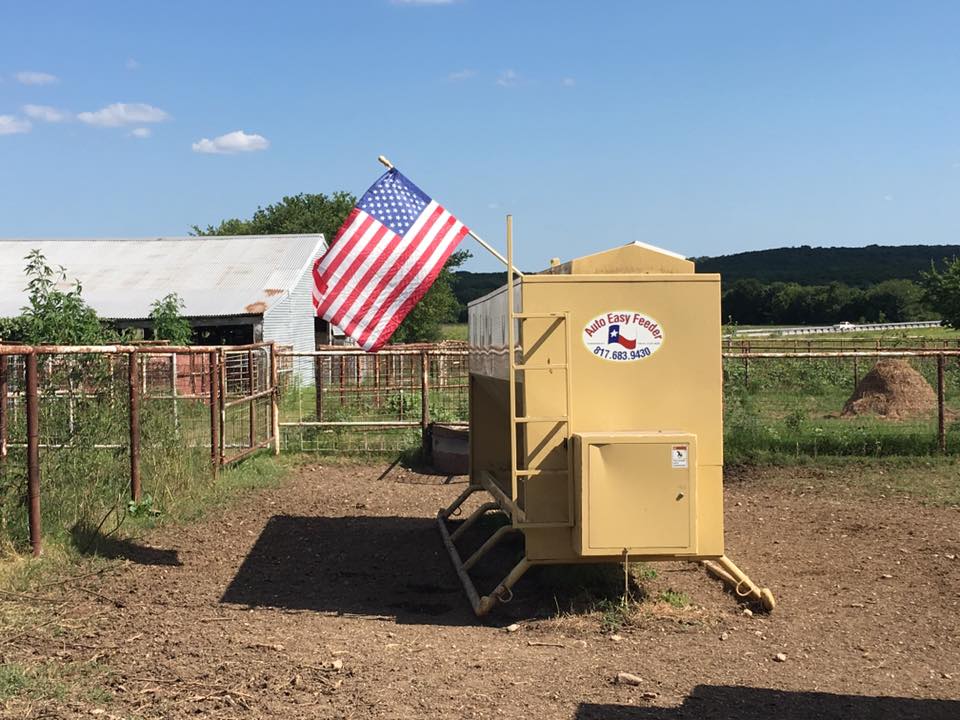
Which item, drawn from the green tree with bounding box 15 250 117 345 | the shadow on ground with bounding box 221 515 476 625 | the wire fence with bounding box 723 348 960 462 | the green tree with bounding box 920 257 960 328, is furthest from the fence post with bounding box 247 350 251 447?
the green tree with bounding box 920 257 960 328

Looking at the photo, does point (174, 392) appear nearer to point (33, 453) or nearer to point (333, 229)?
point (33, 453)

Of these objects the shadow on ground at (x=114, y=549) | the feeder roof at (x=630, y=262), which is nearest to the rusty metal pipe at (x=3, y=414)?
the shadow on ground at (x=114, y=549)

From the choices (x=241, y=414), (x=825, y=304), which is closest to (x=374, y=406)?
(x=241, y=414)

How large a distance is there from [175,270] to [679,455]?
32.6 m

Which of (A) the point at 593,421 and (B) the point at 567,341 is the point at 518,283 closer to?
(B) the point at 567,341

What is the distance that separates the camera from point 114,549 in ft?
29.9

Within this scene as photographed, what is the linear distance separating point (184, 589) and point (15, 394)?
279cm

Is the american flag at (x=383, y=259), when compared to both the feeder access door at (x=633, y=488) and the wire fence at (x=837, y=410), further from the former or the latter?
the wire fence at (x=837, y=410)

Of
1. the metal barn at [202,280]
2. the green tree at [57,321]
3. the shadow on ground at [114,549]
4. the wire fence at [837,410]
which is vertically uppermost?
the metal barn at [202,280]

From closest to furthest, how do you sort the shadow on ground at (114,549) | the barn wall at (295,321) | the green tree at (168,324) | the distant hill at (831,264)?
the shadow on ground at (114,549), the green tree at (168,324), the barn wall at (295,321), the distant hill at (831,264)

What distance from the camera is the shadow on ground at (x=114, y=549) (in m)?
8.91

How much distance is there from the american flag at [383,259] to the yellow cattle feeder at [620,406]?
112cm

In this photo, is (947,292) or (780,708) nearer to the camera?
(780,708)

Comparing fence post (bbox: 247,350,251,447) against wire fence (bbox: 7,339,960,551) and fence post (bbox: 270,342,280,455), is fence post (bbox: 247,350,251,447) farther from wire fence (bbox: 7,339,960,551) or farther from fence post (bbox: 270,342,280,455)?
fence post (bbox: 270,342,280,455)
